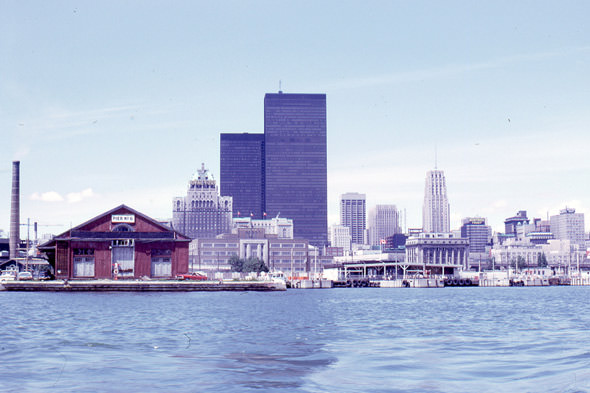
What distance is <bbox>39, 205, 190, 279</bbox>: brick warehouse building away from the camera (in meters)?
151

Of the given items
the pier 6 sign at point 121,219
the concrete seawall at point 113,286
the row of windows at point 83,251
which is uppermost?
the pier 6 sign at point 121,219

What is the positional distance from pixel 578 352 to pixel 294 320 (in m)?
27.8

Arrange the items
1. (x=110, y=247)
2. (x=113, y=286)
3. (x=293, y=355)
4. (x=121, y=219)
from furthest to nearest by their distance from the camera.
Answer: (x=121, y=219) → (x=110, y=247) → (x=113, y=286) → (x=293, y=355)

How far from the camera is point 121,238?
495 feet

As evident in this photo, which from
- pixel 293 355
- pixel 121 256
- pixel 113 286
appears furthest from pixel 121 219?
pixel 293 355

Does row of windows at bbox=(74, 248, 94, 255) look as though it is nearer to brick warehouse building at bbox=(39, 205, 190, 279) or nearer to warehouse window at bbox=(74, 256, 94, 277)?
brick warehouse building at bbox=(39, 205, 190, 279)

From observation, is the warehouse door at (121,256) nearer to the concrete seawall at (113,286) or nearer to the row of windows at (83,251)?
the row of windows at (83,251)

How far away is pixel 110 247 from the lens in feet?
495

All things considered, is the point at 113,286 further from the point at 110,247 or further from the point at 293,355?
the point at 293,355

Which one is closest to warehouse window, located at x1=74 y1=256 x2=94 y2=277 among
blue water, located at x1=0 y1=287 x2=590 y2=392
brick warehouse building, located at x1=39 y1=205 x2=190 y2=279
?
brick warehouse building, located at x1=39 y1=205 x2=190 y2=279

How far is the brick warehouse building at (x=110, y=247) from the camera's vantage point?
495ft

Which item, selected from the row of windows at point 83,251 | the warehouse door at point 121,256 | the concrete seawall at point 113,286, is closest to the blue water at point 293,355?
the concrete seawall at point 113,286

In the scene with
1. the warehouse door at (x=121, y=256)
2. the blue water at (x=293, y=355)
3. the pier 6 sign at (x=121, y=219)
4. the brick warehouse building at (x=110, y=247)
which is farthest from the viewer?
the pier 6 sign at (x=121, y=219)

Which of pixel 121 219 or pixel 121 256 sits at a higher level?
pixel 121 219
